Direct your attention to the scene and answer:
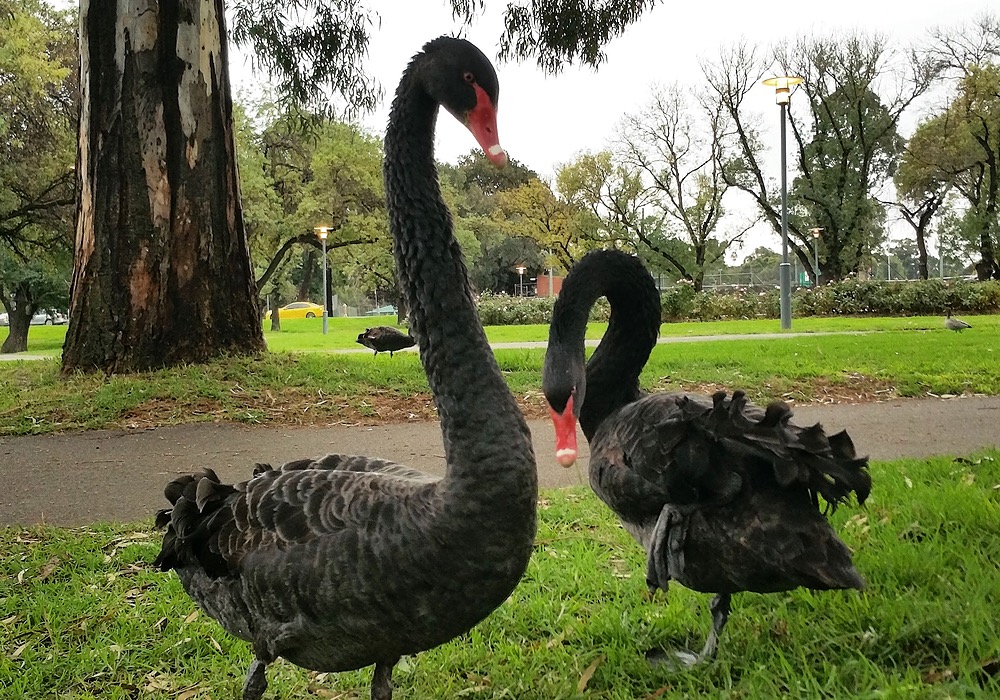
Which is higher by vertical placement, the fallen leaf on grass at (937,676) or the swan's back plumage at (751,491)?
the swan's back plumage at (751,491)

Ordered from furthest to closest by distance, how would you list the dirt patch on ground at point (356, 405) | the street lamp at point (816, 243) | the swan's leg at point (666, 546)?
the street lamp at point (816, 243), the dirt patch on ground at point (356, 405), the swan's leg at point (666, 546)

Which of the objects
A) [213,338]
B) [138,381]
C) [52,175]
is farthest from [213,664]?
[52,175]

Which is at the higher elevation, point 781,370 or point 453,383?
point 453,383

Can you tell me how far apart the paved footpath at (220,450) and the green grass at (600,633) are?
0.73m

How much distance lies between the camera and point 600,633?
2.30 meters

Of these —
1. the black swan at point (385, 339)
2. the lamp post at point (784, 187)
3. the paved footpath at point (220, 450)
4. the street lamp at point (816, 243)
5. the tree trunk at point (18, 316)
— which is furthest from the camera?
A: the street lamp at point (816, 243)

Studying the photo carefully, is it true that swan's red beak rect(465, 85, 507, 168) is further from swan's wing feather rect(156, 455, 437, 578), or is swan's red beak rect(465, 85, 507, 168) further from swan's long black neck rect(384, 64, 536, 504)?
swan's wing feather rect(156, 455, 437, 578)

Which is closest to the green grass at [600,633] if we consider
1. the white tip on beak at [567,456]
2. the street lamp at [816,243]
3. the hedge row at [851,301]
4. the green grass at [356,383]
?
the white tip on beak at [567,456]

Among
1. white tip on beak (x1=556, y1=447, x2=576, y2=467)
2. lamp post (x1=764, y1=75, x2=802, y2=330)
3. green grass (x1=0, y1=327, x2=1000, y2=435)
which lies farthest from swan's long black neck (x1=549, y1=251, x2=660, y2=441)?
lamp post (x1=764, y1=75, x2=802, y2=330)

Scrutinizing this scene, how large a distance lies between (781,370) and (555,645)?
551cm

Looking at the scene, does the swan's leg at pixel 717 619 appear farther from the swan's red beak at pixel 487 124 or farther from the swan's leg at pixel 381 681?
the swan's red beak at pixel 487 124

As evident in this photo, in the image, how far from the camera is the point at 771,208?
29094 mm

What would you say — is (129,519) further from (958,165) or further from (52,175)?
(958,165)

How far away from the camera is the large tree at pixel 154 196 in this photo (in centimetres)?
588
